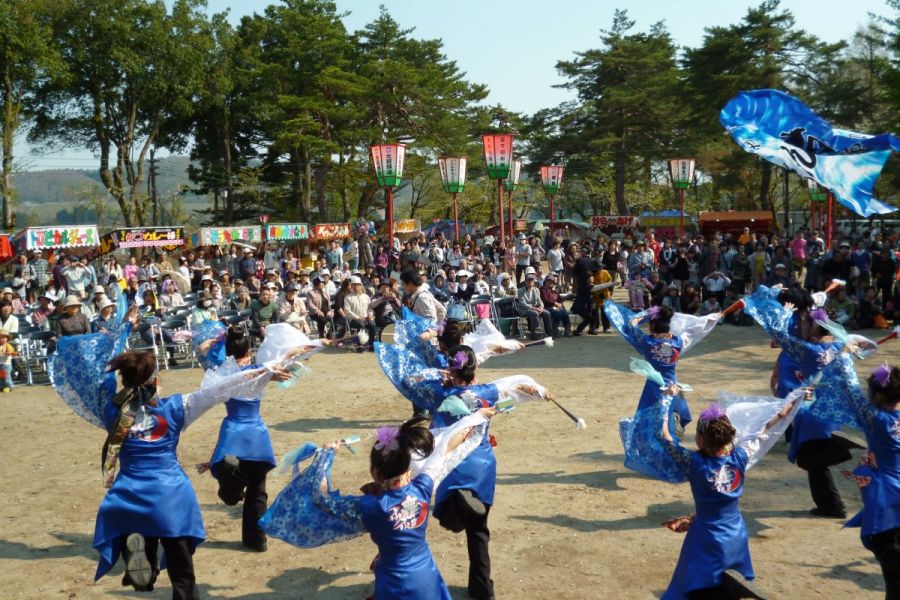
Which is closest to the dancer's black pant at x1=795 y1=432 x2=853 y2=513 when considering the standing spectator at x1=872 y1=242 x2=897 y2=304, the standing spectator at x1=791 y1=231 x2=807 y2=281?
the standing spectator at x1=872 y1=242 x2=897 y2=304

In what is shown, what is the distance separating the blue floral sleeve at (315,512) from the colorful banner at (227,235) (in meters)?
22.1

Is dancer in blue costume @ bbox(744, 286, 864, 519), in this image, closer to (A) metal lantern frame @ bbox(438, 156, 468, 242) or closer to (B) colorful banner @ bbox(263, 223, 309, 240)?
(A) metal lantern frame @ bbox(438, 156, 468, 242)

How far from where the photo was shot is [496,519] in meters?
5.86

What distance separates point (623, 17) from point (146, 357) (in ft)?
142

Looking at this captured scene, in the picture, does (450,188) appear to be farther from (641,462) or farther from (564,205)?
(564,205)

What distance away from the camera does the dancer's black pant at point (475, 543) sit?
454cm

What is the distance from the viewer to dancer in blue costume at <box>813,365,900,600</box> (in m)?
3.96

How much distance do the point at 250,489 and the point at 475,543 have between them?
6.09 ft

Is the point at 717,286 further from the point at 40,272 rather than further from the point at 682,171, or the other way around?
the point at 40,272

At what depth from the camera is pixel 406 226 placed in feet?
124

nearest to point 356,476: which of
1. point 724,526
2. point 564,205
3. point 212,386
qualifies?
point 212,386

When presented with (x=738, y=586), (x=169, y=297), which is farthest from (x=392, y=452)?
(x=169, y=297)

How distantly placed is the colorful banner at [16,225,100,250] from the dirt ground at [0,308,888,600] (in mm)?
12099

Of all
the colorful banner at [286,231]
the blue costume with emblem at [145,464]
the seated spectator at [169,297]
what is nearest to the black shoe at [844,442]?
the blue costume with emblem at [145,464]
